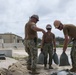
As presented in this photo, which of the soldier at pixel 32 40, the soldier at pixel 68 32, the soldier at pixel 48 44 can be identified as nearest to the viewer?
the soldier at pixel 68 32

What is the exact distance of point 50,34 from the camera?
9.66 metres

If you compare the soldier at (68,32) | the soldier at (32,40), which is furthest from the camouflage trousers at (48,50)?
the soldier at (68,32)

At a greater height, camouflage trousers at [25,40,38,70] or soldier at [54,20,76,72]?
soldier at [54,20,76,72]

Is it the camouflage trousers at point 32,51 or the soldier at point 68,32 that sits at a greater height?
the soldier at point 68,32

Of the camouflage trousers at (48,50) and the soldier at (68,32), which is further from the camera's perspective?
the camouflage trousers at (48,50)

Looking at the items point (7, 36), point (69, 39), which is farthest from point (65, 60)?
point (7, 36)

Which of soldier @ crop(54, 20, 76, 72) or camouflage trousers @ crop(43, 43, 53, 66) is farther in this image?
camouflage trousers @ crop(43, 43, 53, 66)

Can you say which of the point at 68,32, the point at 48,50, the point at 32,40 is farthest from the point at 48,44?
the point at 68,32

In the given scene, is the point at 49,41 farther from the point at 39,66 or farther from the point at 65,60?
the point at 65,60

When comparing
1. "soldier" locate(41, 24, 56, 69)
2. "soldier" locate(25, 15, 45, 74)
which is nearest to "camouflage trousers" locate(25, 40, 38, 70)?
"soldier" locate(25, 15, 45, 74)

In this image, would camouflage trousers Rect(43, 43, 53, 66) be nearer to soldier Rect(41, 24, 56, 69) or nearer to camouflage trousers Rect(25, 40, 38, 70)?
soldier Rect(41, 24, 56, 69)

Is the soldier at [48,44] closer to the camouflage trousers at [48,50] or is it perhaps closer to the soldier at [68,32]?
the camouflage trousers at [48,50]

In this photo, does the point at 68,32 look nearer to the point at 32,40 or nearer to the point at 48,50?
the point at 32,40

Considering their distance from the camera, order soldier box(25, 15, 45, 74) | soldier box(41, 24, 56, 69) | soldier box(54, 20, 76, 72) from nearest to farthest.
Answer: soldier box(54, 20, 76, 72) < soldier box(25, 15, 45, 74) < soldier box(41, 24, 56, 69)
